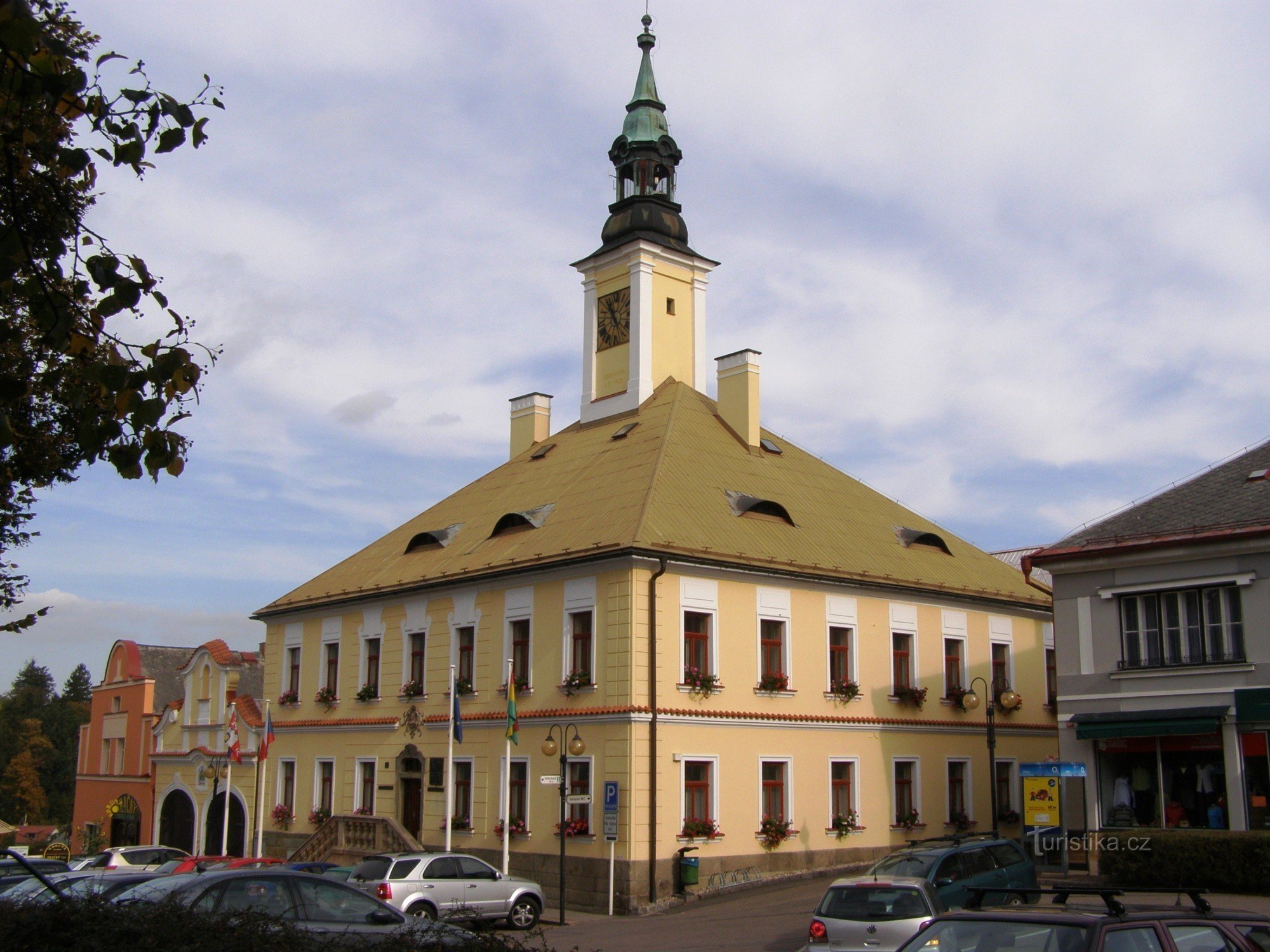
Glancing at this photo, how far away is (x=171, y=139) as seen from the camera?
22.2 feet

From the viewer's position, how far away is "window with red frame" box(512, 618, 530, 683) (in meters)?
34.5

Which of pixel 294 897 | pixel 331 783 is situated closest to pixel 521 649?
pixel 331 783

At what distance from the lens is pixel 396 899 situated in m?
23.9

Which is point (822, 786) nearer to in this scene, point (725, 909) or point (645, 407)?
point (725, 909)

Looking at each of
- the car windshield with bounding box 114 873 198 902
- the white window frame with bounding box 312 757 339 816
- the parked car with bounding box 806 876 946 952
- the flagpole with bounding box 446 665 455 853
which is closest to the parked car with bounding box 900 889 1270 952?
the parked car with bounding box 806 876 946 952

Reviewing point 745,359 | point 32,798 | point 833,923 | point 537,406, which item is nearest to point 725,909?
point 833,923

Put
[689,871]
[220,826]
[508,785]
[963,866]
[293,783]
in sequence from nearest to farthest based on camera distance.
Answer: [963,866]
[689,871]
[508,785]
[293,783]
[220,826]

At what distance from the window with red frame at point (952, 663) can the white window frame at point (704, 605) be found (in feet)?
29.5

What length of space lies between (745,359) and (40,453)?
2803 cm

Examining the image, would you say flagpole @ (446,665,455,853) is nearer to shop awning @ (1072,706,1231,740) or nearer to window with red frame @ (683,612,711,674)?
window with red frame @ (683,612,711,674)

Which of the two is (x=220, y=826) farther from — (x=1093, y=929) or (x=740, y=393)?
(x=1093, y=929)

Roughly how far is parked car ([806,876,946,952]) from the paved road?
4346 millimetres

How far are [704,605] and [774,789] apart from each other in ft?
16.7

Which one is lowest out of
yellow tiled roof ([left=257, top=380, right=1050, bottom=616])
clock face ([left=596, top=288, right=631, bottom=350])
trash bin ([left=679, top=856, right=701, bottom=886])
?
trash bin ([left=679, top=856, right=701, bottom=886])
